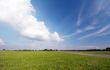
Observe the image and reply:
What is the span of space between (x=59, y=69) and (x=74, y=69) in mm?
1825

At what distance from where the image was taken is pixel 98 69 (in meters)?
18.2

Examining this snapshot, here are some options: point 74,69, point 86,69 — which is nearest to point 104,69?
point 86,69

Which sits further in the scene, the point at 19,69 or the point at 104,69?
the point at 19,69

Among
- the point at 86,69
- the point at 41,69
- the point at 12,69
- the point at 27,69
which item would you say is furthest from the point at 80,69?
the point at 12,69

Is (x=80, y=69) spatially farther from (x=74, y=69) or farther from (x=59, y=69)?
(x=59, y=69)

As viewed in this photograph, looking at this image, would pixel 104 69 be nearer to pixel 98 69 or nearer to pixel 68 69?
pixel 98 69

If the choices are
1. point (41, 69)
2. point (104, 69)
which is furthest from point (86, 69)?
point (41, 69)

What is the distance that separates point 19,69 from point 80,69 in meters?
7.60

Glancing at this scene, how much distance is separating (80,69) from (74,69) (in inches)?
28.4

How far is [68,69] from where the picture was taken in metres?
18.6

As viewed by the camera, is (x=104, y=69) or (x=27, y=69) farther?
(x=27, y=69)

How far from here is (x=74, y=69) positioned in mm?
18547

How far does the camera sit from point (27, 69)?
756 inches

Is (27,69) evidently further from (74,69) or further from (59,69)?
(74,69)
